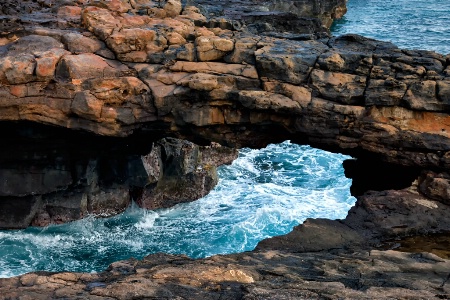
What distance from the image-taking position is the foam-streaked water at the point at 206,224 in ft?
81.7

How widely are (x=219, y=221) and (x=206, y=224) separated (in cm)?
68

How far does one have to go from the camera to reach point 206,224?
27938mm

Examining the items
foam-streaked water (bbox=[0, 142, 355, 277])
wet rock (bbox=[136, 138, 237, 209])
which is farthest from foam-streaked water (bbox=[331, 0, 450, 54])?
wet rock (bbox=[136, 138, 237, 209])

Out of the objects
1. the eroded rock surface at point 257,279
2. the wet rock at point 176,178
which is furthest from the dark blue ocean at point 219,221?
the eroded rock surface at point 257,279

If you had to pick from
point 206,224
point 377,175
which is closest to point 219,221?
point 206,224

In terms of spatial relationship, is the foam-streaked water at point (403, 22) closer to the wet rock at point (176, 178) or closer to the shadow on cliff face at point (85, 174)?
the wet rock at point (176, 178)

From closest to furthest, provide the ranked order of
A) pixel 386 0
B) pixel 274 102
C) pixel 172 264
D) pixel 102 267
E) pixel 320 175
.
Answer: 1. pixel 172 264
2. pixel 274 102
3. pixel 102 267
4. pixel 320 175
5. pixel 386 0

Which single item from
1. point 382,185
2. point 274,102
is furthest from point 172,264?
point 382,185

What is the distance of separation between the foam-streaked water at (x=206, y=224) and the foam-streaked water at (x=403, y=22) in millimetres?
21216

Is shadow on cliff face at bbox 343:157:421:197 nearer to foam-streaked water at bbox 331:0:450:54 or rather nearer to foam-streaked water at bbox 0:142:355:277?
foam-streaked water at bbox 0:142:355:277

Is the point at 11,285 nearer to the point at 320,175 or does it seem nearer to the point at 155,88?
the point at 155,88

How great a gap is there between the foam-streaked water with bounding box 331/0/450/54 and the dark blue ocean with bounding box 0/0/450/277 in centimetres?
1948

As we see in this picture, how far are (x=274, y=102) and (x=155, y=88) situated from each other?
162 inches

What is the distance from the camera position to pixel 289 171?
1330 inches
